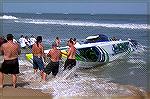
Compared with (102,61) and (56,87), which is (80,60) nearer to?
(102,61)

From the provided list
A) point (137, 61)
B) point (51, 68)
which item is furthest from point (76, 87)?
point (137, 61)

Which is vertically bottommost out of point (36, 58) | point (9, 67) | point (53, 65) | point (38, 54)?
point (53, 65)

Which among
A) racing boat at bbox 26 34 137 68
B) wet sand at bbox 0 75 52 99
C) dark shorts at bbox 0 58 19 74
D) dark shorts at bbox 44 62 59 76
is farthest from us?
racing boat at bbox 26 34 137 68

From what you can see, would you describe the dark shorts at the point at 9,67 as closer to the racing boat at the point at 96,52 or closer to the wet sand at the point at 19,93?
the wet sand at the point at 19,93

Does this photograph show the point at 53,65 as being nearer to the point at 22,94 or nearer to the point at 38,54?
the point at 38,54

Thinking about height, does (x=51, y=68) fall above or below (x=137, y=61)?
above

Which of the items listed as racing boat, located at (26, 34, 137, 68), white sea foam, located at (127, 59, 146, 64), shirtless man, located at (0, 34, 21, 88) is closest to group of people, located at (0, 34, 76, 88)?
shirtless man, located at (0, 34, 21, 88)

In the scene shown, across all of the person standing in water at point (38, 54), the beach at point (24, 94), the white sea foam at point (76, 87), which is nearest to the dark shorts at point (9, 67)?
the beach at point (24, 94)

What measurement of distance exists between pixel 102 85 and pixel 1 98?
407cm

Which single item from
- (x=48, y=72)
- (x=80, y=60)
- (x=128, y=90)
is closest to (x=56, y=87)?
(x=48, y=72)

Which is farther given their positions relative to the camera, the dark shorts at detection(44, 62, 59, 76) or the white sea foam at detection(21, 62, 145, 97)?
the dark shorts at detection(44, 62, 59, 76)

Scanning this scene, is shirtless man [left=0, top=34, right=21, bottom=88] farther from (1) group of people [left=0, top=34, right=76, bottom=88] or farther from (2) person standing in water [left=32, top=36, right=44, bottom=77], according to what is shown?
(2) person standing in water [left=32, top=36, right=44, bottom=77]

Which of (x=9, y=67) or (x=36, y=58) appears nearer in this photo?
(x=9, y=67)

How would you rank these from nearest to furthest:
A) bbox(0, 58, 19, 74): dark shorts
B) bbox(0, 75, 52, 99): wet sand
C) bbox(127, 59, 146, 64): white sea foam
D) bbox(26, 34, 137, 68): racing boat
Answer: bbox(0, 75, 52, 99): wet sand, bbox(0, 58, 19, 74): dark shorts, bbox(26, 34, 137, 68): racing boat, bbox(127, 59, 146, 64): white sea foam
